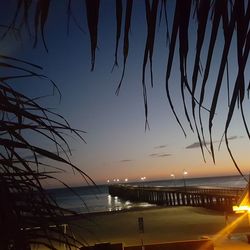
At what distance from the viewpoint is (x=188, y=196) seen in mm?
42312

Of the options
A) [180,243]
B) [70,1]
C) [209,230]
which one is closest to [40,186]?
[70,1]

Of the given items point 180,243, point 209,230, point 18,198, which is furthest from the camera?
point 209,230

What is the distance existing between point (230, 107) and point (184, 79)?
0.09 metres

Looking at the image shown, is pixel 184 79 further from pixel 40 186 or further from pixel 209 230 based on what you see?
pixel 209 230

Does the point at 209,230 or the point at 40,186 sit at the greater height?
the point at 40,186

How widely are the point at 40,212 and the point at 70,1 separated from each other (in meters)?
0.57

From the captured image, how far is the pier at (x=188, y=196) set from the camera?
29797 mm

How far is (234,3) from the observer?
735 mm

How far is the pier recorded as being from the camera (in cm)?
2980

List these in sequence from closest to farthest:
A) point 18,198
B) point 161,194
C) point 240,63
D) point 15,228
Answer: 1. point 240,63
2. point 15,228
3. point 18,198
4. point 161,194

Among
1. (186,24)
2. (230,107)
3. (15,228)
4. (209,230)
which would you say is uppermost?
(186,24)

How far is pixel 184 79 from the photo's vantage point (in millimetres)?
744

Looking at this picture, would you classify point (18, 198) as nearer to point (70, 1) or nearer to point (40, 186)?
point (40, 186)

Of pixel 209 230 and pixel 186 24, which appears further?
pixel 209 230
